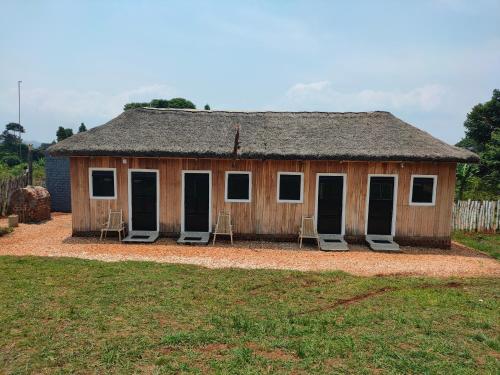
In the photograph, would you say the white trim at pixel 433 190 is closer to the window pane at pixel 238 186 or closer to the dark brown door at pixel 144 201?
the window pane at pixel 238 186

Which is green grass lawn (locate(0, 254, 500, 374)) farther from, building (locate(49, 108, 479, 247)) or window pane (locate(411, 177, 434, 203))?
window pane (locate(411, 177, 434, 203))

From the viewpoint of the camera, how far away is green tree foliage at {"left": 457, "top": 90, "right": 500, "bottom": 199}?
1881 cm

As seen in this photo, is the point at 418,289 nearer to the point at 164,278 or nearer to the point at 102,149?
the point at 164,278

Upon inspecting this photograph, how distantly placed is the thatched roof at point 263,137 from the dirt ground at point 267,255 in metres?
2.85

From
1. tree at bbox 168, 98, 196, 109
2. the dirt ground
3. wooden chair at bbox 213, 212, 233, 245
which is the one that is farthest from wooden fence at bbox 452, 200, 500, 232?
tree at bbox 168, 98, 196, 109

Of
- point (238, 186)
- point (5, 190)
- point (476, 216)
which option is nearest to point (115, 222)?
point (238, 186)

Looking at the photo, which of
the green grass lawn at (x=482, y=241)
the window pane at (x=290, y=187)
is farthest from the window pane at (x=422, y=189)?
the window pane at (x=290, y=187)

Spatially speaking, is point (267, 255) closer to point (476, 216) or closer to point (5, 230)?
point (5, 230)

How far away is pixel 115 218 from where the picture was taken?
11.9 meters

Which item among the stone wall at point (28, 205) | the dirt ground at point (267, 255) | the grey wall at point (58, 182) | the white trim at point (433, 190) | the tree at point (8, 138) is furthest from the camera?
the tree at point (8, 138)

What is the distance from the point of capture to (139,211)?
39.6 ft

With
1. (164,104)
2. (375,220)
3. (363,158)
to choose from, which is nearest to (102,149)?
(363,158)

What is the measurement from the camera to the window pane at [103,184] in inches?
465

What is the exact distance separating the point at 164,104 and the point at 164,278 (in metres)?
40.9
